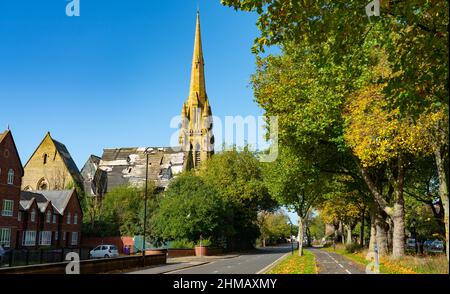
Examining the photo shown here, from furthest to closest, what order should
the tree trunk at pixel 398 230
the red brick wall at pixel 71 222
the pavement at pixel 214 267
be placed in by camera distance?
the red brick wall at pixel 71 222 < the pavement at pixel 214 267 < the tree trunk at pixel 398 230

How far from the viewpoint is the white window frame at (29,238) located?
52.9 metres

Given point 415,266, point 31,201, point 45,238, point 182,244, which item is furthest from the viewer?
point 45,238

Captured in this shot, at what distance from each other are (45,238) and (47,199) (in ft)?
25.9

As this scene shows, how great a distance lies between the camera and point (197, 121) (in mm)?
107188

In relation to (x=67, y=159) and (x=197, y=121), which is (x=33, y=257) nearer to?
(x=67, y=159)

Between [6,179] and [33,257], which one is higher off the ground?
[6,179]

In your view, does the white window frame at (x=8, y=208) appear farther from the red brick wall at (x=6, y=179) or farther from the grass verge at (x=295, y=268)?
the grass verge at (x=295, y=268)

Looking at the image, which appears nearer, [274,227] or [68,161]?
[68,161]

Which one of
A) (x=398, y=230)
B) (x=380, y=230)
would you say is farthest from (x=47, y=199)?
(x=398, y=230)

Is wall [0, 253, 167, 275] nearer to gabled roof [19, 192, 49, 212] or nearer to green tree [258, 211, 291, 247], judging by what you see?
gabled roof [19, 192, 49, 212]

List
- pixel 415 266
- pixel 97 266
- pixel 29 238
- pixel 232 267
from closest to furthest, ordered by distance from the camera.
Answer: pixel 415 266
pixel 97 266
pixel 232 267
pixel 29 238

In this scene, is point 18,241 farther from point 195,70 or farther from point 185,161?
point 195,70

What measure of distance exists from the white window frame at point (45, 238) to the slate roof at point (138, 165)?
35.8 m

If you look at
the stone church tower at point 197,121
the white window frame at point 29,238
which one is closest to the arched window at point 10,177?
the white window frame at point 29,238
